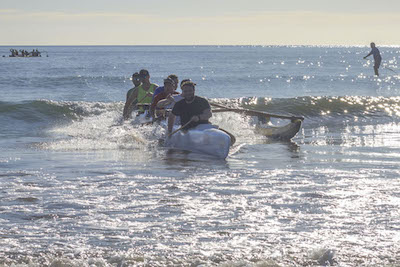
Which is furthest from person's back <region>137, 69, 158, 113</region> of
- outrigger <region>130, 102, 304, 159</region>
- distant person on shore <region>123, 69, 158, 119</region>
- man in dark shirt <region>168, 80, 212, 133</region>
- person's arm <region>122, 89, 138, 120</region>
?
man in dark shirt <region>168, 80, 212, 133</region>

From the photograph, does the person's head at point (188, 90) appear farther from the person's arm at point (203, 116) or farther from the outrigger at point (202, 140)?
the outrigger at point (202, 140)

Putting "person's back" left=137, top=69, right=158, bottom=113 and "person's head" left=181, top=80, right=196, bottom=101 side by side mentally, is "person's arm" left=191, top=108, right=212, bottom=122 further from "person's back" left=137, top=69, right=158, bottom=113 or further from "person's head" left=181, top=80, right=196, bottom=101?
"person's back" left=137, top=69, right=158, bottom=113

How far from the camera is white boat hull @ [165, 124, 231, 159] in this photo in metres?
12.5

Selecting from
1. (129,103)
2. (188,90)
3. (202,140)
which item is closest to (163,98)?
(129,103)

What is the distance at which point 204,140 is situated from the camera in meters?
12.9

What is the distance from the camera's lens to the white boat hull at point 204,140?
41.0ft

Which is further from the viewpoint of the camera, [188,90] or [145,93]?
[145,93]

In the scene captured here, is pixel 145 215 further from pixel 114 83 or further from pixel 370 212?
pixel 114 83

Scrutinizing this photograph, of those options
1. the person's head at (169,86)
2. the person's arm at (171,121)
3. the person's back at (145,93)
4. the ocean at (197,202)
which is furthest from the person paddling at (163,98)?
the person's back at (145,93)

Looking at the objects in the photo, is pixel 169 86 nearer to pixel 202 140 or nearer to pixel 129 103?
pixel 202 140

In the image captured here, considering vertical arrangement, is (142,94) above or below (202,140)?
above

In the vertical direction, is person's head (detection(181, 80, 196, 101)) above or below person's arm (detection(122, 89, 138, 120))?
above

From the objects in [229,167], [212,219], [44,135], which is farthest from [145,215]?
[44,135]

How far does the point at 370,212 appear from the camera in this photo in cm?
743
